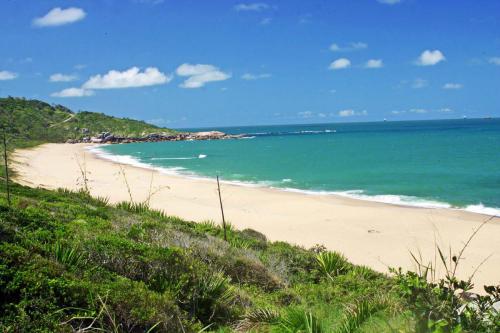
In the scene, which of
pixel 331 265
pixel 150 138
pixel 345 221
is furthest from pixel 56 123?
pixel 331 265

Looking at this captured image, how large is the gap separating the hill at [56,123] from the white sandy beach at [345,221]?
198 ft

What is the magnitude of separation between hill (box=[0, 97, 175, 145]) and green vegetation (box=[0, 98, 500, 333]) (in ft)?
251

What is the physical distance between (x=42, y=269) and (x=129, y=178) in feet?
99.0

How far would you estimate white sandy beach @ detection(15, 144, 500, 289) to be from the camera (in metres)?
14.6

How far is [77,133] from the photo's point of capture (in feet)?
327

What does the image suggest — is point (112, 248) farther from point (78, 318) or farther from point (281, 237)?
point (281, 237)

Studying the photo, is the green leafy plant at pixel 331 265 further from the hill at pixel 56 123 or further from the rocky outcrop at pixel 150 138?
the rocky outcrop at pixel 150 138

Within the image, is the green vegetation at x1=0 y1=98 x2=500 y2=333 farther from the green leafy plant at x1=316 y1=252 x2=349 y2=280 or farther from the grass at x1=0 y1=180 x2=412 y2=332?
the green leafy plant at x1=316 y1=252 x2=349 y2=280

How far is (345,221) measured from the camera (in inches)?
771

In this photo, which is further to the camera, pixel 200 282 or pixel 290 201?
→ pixel 290 201

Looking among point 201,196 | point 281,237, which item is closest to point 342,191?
point 201,196

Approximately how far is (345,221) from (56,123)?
3798 inches

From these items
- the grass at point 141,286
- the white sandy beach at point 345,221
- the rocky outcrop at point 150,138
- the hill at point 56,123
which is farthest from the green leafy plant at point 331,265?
the rocky outcrop at point 150,138

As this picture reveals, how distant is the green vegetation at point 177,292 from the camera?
3994mm
